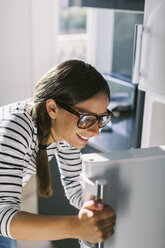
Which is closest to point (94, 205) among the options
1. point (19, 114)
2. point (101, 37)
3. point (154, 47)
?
point (19, 114)

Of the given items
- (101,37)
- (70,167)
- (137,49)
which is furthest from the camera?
(101,37)

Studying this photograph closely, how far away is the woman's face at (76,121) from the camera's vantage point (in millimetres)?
960

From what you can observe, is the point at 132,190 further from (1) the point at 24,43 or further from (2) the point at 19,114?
(1) the point at 24,43

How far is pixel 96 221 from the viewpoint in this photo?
0.70 m

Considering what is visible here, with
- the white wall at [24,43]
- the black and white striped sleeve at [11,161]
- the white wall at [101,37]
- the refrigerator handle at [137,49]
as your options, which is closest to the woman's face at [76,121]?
the black and white striped sleeve at [11,161]

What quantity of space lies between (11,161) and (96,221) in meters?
0.33

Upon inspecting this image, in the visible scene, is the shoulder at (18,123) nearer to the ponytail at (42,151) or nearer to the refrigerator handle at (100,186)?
the ponytail at (42,151)

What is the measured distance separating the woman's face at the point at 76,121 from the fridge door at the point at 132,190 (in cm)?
23

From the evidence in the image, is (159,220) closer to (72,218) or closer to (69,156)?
(72,218)

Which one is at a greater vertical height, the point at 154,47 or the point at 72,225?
the point at 154,47

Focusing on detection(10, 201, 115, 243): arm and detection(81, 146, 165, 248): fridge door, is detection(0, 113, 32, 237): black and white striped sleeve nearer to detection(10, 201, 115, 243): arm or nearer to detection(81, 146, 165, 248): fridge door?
detection(10, 201, 115, 243): arm

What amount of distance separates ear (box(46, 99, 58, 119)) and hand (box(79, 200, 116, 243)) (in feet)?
1.23

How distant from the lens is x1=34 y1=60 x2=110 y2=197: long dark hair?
0.97 metres

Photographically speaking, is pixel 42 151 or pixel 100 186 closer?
pixel 100 186
